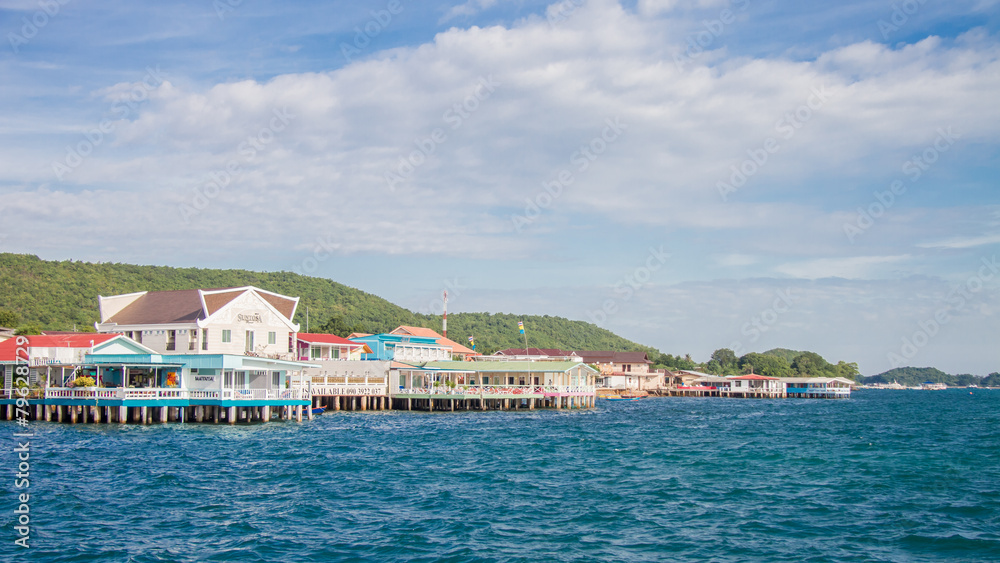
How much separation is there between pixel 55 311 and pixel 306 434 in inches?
2747

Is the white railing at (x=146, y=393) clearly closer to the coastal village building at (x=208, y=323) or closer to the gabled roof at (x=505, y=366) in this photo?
the coastal village building at (x=208, y=323)

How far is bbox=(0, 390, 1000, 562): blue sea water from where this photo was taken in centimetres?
1892

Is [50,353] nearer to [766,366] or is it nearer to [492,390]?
[492,390]

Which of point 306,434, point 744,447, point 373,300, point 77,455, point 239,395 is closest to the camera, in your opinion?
point 77,455

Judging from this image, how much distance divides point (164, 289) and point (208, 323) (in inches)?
2918

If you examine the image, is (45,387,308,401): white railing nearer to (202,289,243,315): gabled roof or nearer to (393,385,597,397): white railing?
(202,289,243,315): gabled roof

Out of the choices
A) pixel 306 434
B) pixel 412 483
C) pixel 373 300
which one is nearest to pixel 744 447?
pixel 412 483

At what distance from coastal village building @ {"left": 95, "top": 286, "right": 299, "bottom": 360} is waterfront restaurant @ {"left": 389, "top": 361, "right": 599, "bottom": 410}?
14.8m

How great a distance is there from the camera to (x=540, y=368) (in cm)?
7538

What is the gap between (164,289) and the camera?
120 metres

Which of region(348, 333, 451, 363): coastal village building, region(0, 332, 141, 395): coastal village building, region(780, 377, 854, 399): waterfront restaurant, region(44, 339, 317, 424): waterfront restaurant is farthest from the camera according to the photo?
region(780, 377, 854, 399): waterfront restaurant

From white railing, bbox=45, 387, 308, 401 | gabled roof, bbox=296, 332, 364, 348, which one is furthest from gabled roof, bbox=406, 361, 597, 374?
white railing, bbox=45, 387, 308, 401

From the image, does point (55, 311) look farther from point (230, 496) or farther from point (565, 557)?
point (565, 557)

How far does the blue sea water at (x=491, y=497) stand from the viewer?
62.1 feet
